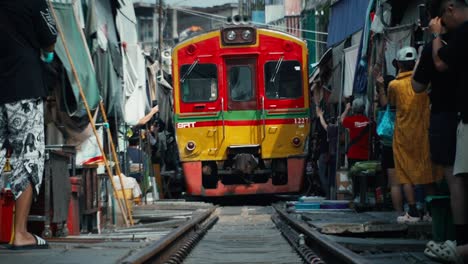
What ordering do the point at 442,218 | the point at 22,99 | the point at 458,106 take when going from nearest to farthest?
the point at 458,106
the point at 22,99
the point at 442,218

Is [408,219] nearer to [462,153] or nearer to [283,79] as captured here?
[462,153]

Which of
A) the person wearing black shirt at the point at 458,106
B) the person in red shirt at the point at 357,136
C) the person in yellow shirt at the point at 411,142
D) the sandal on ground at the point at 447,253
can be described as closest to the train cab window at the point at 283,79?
the person in red shirt at the point at 357,136

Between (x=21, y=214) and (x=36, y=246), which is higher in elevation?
(x=21, y=214)

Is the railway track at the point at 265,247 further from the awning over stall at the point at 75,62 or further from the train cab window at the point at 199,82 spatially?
the train cab window at the point at 199,82

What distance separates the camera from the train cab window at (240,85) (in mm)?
17438

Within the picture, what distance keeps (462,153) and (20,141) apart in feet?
9.48

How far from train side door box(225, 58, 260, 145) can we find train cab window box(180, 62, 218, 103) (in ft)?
0.90

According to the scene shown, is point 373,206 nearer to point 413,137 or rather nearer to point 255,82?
point 413,137

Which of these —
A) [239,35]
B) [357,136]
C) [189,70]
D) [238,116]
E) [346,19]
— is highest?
[346,19]

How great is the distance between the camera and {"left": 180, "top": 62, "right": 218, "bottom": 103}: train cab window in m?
17.4

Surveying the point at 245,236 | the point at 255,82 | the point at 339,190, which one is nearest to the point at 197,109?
the point at 255,82

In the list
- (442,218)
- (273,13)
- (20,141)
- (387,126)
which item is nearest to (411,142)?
(387,126)

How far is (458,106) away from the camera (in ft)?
19.2

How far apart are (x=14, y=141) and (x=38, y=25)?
2.73 feet
